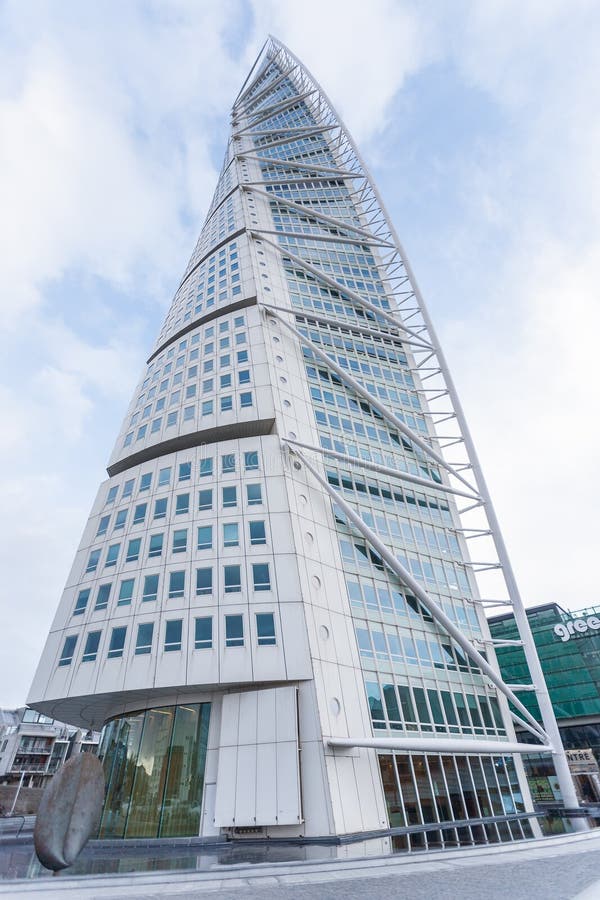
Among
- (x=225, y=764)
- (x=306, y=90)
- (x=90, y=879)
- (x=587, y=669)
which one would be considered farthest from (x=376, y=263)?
(x=306, y=90)

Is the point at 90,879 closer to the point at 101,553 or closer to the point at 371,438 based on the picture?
the point at 101,553

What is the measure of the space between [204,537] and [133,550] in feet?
14.4

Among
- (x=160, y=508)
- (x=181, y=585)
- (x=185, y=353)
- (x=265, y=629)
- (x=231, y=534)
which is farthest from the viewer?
(x=185, y=353)

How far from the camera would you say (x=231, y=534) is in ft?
86.3

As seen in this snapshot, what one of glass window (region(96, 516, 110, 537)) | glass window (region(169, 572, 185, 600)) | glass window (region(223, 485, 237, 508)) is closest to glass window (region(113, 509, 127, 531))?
glass window (region(96, 516, 110, 537))

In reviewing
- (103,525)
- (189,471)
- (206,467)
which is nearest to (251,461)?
(206,467)

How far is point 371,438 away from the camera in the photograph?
3653cm

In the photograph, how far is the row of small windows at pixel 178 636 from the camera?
74.1 feet

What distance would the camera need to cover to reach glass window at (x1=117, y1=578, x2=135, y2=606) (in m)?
25.4

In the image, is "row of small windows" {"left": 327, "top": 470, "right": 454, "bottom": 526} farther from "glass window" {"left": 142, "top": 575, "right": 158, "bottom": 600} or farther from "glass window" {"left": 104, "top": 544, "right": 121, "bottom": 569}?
"glass window" {"left": 104, "top": 544, "right": 121, "bottom": 569}

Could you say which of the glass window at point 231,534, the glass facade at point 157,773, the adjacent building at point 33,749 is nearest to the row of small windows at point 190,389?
the glass window at point 231,534

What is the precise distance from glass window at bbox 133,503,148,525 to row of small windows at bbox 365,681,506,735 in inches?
600

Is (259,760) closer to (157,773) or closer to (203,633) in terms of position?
(157,773)

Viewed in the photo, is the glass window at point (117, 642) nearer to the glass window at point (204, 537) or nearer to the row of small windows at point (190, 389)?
the glass window at point (204, 537)
